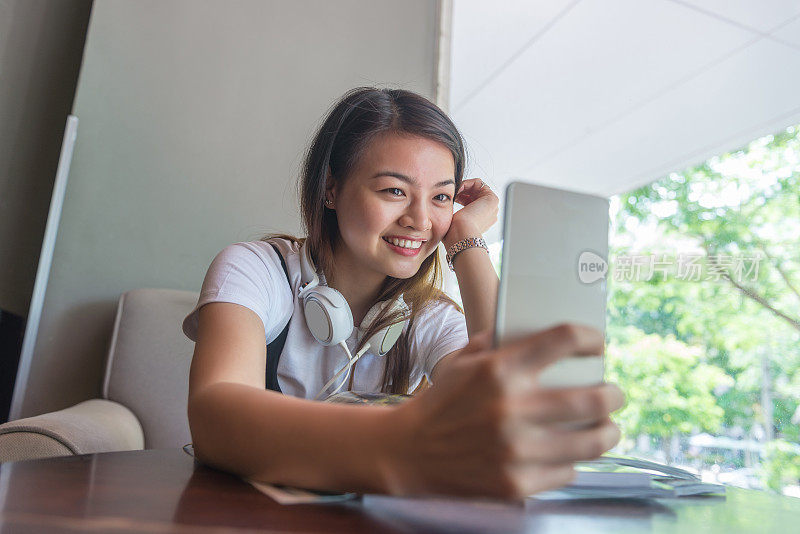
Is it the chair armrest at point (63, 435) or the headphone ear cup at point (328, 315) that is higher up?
the headphone ear cup at point (328, 315)

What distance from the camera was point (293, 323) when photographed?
1.02 metres

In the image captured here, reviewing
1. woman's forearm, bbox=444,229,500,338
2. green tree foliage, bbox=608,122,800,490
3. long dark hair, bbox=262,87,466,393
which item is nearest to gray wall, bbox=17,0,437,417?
long dark hair, bbox=262,87,466,393

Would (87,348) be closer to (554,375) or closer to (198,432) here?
(198,432)

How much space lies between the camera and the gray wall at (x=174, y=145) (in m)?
1.47

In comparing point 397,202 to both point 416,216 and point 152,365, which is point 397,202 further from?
point 152,365

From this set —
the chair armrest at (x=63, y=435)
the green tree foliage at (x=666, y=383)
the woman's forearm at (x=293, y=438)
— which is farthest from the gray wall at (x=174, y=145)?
the green tree foliage at (x=666, y=383)

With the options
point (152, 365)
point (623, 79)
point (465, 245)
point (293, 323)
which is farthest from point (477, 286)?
point (623, 79)

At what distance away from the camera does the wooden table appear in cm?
37

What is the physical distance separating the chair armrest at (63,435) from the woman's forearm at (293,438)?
1.34ft

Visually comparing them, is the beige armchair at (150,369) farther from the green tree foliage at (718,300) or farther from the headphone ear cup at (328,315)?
the green tree foliage at (718,300)

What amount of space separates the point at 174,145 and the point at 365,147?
776mm

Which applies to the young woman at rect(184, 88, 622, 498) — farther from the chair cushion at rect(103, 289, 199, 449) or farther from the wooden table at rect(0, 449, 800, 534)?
the chair cushion at rect(103, 289, 199, 449)

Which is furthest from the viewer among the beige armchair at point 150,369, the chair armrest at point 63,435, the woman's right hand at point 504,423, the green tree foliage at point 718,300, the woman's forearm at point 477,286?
the green tree foliage at point 718,300

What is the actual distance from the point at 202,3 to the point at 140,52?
0.80 feet
